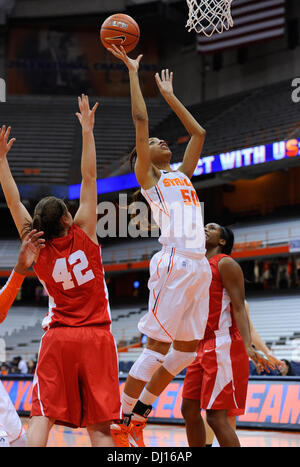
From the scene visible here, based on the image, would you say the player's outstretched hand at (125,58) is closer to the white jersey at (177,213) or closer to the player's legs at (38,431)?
the white jersey at (177,213)

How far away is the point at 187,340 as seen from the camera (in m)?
4.53

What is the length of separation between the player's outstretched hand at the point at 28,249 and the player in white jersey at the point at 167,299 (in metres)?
1.29

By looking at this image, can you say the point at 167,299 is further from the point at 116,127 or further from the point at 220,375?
the point at 116,127

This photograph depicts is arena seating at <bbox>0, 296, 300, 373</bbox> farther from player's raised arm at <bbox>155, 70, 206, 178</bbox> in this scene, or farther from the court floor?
player's raised arm at <bbox>155, 70, 206, 178</bbox>

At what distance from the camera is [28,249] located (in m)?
3.49

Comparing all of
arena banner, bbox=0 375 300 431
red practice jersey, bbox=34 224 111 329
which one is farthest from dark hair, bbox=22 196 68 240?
arena banner, bbox=0 375 300 431

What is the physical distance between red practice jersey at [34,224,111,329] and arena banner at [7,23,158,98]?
27.5 metres

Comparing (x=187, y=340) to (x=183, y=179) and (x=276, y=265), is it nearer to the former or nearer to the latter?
(x=183, y=179)

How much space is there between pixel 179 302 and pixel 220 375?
2.11 feet

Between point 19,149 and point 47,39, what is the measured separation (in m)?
6.59

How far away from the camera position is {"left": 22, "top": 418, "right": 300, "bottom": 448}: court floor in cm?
677

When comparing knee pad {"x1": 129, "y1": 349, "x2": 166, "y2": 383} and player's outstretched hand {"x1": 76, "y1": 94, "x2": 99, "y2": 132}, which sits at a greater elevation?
player's outstretched hand {"x1": 76, "y1": 94, "x2": 99, "y2": 132}

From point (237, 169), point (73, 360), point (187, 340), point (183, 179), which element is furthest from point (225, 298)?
point (237, 169)

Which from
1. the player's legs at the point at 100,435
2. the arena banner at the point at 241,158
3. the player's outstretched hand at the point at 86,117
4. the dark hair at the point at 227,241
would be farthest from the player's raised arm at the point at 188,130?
the arena banner at the point at 241,158
